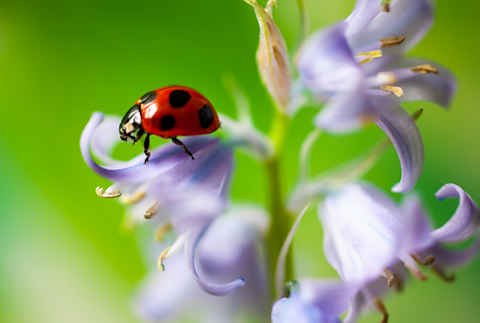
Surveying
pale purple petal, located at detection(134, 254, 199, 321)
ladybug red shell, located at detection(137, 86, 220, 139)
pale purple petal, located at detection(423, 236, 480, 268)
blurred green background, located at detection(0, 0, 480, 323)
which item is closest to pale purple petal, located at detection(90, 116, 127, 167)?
ladybug red shell, located at detection(137, 86, 220, 139)

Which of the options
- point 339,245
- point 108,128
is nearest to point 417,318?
point 339,245

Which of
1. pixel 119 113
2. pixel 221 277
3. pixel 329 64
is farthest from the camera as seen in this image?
pixel 119 113

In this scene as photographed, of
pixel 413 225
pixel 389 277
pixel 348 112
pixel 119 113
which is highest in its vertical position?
pixel 348 112

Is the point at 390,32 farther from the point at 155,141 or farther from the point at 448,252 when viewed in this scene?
the point at 155,141

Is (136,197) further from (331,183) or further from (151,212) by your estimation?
(331,183)

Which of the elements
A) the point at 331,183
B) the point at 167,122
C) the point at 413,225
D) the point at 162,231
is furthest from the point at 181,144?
the point at 413,225

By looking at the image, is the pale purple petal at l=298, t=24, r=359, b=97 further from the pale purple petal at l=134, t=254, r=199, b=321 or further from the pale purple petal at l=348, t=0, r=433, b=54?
the pale purple petal at l=134, t=254, r=199, b=321
